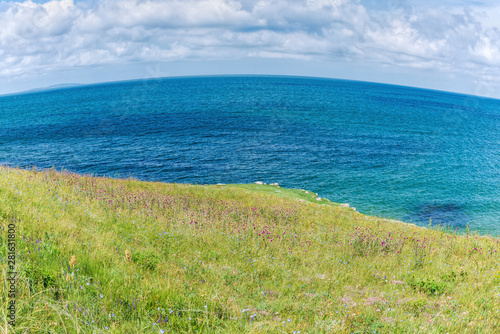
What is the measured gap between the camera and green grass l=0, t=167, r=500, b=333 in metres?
4.41

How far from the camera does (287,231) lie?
1166 centimetres

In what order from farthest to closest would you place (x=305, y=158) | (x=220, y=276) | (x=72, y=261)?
(x=305, y=158) → (x=220, y=276) → (x=72, y=261)

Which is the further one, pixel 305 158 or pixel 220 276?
pixel 305 158

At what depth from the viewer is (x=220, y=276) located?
662cm

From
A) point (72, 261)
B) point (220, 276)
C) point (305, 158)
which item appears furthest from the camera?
point (305, 158)

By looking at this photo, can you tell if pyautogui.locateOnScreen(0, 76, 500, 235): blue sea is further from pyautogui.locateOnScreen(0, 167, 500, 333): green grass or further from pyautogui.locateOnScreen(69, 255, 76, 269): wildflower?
pyautogui.locateOnScreen(69, 255, 76, 269): wildflower

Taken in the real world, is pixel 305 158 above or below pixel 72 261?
below

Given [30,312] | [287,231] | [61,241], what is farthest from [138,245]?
[287,231]

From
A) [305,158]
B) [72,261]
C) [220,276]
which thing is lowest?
[305,158]

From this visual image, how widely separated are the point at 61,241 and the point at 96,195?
22.9ft

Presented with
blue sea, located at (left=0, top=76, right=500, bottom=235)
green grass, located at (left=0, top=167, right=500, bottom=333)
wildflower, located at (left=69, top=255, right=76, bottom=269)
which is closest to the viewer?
green grass, located at (left=0, top=167, right=500, bottom=333)

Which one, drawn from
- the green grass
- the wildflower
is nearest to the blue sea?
the green grass

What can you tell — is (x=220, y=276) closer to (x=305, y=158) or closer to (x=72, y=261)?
(x=72, y=261)

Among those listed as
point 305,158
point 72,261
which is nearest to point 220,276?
point 72,261
